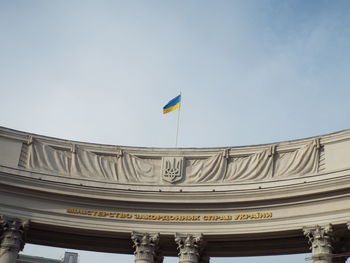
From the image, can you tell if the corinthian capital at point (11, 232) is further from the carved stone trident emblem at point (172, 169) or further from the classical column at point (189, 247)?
the classical column at point (189, 247)

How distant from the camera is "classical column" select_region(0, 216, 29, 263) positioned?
3600 centimetres

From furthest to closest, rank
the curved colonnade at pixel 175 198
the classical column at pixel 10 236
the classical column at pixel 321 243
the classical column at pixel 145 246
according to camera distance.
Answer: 1. the classical column at pixel 145 246
2. the classical column at pixel 10 236
3. the curved colonnade at pixel 175 198
4. the classical column at pixel 321 243

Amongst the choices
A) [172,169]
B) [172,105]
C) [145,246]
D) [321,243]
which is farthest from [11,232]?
[321,243]

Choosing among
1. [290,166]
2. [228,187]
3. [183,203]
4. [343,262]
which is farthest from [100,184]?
[343,262]

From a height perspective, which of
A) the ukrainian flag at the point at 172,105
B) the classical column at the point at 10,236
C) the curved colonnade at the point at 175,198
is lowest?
the classical column at the point at 10,236

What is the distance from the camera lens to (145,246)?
36.5 metres

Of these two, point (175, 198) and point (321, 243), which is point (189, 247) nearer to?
point (175, 198)

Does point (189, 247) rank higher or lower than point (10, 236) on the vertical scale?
higher

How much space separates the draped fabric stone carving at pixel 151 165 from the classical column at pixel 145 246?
351cm

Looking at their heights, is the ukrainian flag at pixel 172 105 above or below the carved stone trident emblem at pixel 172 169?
above

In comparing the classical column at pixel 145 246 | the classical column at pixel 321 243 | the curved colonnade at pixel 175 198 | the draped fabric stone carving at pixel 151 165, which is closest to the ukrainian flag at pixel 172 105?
the curved colonnade at pixel 175 198

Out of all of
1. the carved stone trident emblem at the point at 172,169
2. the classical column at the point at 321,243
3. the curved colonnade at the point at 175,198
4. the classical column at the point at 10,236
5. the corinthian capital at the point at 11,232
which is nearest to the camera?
the classical column at the point at 321,243

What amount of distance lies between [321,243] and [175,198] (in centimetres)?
854

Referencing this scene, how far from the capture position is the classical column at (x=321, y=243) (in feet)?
109
